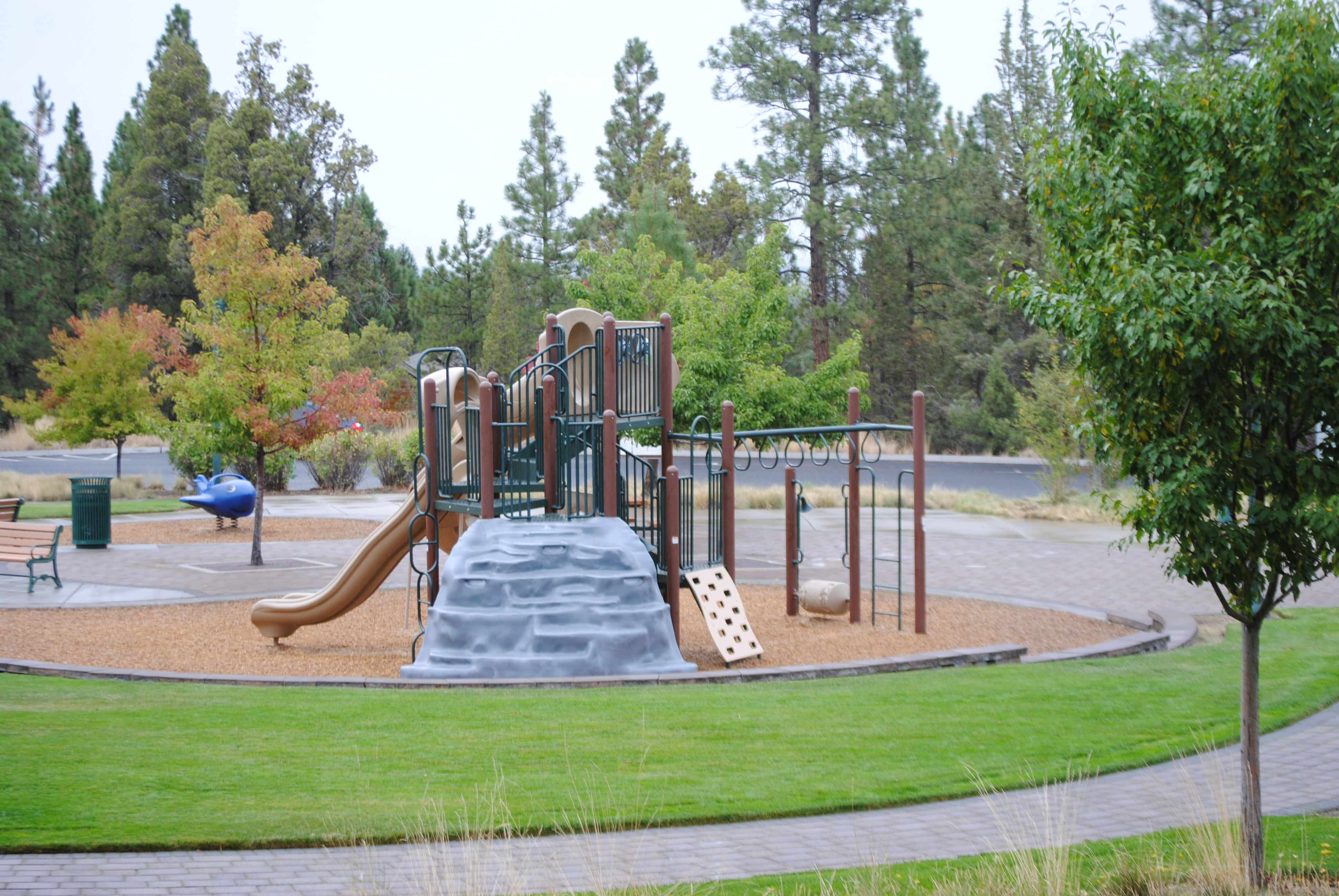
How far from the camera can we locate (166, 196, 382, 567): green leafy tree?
58.0ft

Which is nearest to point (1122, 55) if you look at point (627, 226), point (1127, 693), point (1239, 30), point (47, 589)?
point (1239, 30)

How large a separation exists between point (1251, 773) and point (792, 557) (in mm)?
8320

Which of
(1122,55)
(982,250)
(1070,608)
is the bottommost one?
(1070,608)

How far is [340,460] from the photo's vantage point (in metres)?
31.9

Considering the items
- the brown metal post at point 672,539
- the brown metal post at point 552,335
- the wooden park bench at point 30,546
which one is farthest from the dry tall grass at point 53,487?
the brown metal post at point 672,539

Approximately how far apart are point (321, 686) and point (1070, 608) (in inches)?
353

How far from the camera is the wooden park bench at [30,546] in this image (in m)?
14.9

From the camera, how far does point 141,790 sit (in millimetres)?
6359

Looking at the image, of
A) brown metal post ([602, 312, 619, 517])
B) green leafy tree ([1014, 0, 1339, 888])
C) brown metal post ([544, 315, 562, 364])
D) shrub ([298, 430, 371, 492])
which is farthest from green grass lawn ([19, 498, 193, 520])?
green leafy tree ([1014, 0, 1339, 888])

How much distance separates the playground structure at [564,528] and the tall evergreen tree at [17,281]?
169 ft

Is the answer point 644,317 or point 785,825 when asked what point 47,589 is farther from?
point 644,317

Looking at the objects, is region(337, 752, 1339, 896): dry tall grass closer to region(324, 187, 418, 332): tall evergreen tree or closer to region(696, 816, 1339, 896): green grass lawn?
region(696, 816, 1339, 896): green grass lawn

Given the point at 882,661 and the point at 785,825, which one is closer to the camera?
the point at 785,825

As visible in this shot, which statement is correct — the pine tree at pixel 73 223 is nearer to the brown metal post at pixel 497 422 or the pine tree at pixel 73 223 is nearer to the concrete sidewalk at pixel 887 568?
the concrete sidewalk at pixel 887 568
